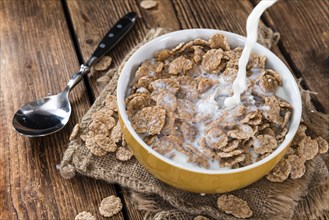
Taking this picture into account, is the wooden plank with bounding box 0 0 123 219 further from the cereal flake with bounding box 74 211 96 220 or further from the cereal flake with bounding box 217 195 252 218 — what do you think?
the cereal flake with bounding box 217 195 252 218

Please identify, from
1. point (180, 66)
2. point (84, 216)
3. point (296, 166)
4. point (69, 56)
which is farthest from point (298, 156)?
point (69, 56)

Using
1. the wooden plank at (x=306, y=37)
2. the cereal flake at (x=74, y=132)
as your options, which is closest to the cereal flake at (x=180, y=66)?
the cereal flake at (x=74, y=132)

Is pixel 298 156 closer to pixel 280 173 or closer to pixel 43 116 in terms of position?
pixel 280 173

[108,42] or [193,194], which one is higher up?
[108,42]

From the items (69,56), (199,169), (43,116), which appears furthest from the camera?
(69,56)

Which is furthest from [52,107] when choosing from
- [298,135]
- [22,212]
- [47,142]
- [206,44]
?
[298,135]

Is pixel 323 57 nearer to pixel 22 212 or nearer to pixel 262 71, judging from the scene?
pixel 262 71

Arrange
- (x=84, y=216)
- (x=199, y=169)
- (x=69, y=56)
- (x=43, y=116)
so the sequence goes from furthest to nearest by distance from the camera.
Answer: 1. (x=69, y=56)
2. (x=43, y=116)
3. (x=84, y=216)
4. (x=199, y=169)
